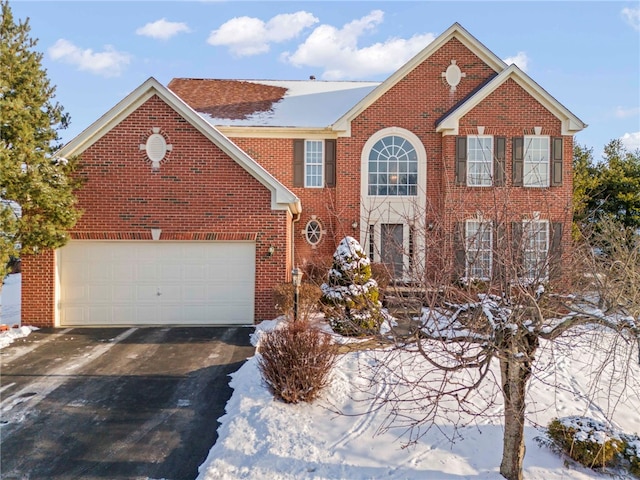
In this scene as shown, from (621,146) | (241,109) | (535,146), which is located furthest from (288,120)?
(621,146)

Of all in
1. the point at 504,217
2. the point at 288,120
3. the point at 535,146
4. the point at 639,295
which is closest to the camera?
the point at 639,295

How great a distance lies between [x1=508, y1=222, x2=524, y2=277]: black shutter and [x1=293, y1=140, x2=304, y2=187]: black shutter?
35.2 feet

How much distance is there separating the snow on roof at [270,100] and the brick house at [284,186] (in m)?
0.09

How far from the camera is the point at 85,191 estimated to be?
10.5 meters

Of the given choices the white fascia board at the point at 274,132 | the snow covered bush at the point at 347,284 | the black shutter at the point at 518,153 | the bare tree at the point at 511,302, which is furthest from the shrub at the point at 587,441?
the white fascia board at the point at 274,132

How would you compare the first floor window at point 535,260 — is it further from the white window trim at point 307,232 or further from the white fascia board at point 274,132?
the white fascia board at point 274,132

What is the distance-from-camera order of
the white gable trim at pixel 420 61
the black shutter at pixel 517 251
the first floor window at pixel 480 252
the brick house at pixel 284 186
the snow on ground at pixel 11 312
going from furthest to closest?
the white gable trim at pixel 420 61 → the snow on ground at pixel 11 312 → the brick house at pixel 284 186 → the first floor window at pixel 480 252 → the black shutter at pixel 517 251

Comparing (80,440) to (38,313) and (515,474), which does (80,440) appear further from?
(38,313)

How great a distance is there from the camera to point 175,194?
10703 millimetres

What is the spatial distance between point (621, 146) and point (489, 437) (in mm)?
22530

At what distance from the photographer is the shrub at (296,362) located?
630 centimetres

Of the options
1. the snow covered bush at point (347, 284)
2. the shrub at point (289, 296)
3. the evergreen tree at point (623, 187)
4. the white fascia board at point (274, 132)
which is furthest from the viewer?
the evergreen tree at point (623, 187)

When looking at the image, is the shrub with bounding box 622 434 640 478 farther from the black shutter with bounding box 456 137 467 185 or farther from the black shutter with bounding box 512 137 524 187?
the black shutter with bounding box 512 137 524 187

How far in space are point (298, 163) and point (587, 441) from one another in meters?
11.8
